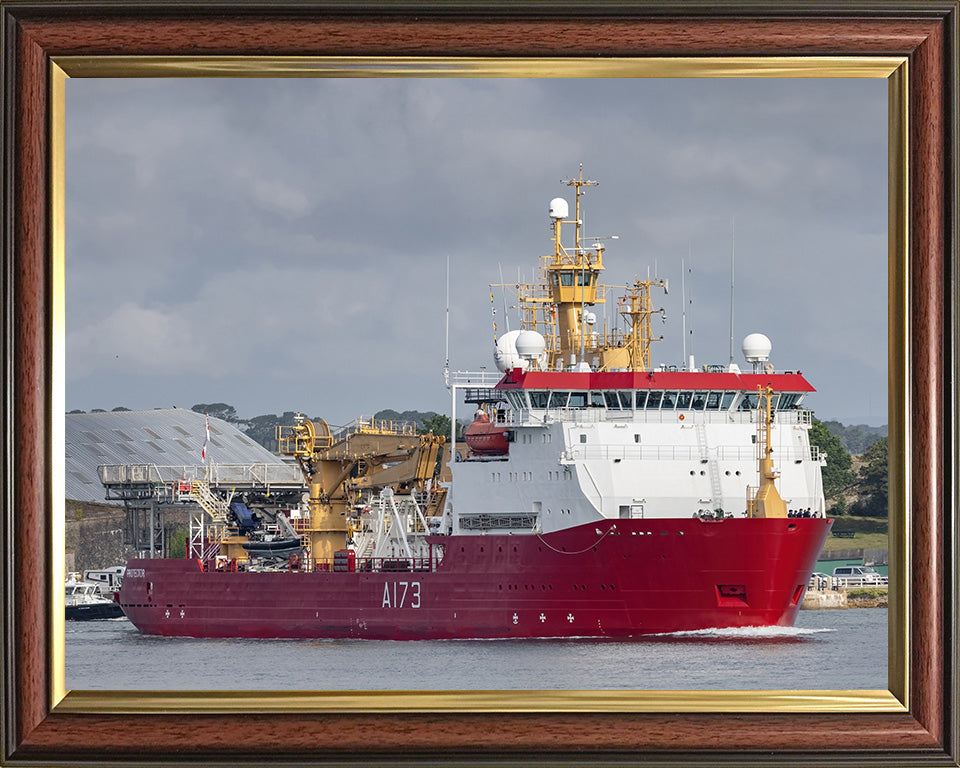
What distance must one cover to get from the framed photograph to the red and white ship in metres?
12.4

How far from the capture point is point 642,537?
24.8 meters

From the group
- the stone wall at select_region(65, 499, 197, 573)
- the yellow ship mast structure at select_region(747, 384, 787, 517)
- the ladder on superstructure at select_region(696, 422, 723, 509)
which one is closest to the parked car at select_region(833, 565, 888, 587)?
the yellow ship mast structure at select_region(747, 384, 787, 517)

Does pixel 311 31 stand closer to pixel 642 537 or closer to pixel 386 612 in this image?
pixel 642 537

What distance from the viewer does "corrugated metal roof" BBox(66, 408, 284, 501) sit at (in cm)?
1080

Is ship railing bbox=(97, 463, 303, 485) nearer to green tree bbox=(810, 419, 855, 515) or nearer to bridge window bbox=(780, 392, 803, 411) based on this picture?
green tree bbox=(810, 419, 855, 515)

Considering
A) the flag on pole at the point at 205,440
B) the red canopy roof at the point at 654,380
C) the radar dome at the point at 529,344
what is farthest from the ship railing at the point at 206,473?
the red canopy roof at the point at 654,380

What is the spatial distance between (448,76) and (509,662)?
463 inches

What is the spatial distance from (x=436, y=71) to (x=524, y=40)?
556 mm

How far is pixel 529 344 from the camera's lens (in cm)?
2842

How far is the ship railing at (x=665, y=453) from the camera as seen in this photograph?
25688mm

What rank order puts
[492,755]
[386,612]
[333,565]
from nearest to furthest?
[492,755] → [386,612] → [333,565]

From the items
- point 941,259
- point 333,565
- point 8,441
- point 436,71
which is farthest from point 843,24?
point 333,565

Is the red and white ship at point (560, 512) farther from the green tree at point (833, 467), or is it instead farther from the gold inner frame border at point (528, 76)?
the gold inner frame border at point (528, 76)

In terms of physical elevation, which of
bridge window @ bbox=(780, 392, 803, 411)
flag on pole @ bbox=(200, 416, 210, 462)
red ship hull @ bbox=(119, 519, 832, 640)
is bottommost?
red ship hull @ bbox=(119, 519, 832, 640)
